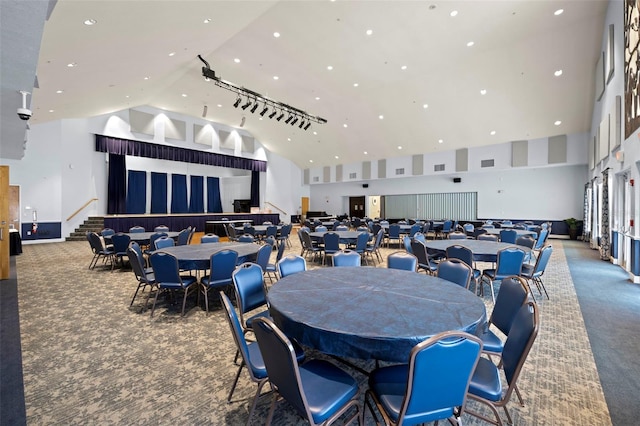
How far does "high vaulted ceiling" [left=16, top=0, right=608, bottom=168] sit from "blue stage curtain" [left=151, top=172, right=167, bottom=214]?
15.5ft

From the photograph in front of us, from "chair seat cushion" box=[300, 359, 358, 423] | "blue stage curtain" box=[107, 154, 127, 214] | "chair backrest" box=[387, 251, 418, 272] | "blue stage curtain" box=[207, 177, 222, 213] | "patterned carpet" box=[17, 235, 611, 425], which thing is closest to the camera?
"chair seat cushion" box=[300, 359, 358, 423]

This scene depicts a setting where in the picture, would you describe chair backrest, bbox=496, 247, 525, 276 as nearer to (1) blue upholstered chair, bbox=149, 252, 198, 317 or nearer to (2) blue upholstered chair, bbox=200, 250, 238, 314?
(2) blue upholstered chair, bbox=200, 250, 238, 314

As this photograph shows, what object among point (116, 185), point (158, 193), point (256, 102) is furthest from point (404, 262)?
point (158, 193)

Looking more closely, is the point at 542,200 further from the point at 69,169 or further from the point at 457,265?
the point at 69,169

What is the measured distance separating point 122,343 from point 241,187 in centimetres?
1896

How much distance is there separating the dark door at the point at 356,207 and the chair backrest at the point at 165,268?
17.2m

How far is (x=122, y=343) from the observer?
3.39 metres

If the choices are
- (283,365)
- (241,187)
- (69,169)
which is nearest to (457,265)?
(283,365)

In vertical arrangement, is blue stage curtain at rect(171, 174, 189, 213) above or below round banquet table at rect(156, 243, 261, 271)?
above

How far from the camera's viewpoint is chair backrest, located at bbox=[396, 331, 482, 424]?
141 centimetres

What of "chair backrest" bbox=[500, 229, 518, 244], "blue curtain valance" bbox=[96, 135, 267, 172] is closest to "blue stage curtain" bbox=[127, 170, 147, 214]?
"blue curtain valance" bbox=[96, 135, 267, 172]

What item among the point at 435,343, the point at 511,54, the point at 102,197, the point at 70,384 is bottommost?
the point at 70,384

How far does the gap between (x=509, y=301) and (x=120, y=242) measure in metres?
7.30

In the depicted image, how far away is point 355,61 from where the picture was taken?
9766 millimetres
